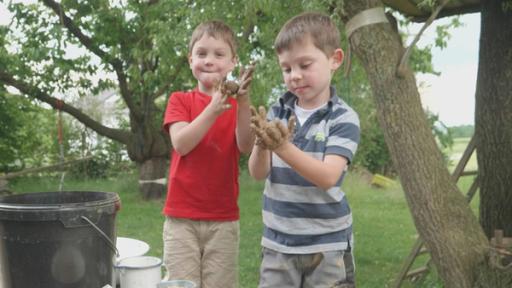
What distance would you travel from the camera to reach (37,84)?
368 inches

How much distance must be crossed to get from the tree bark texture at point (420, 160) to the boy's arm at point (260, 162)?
172 cm

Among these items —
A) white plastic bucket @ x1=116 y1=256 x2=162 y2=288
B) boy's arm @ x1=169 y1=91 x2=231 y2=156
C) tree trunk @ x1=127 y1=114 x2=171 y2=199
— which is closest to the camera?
white plastic bucket @ x1=116 y1=256 x2=162 y2=288

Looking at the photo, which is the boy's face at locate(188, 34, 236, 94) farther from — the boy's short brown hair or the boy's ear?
the boy's ear

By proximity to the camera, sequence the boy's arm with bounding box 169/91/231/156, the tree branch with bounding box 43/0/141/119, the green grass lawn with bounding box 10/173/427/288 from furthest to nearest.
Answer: the tree branch with bounding box 43/0/141/119, the green grass lawn with bounding box 10/173/427/288, the boy's arm with bounding box 169/91/231/156

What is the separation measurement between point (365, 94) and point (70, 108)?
6.07 meters

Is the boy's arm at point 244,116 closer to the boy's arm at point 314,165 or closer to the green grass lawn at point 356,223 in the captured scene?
the boy's arm at point 314,165

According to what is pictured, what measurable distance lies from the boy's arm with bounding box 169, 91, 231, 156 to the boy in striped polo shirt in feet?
0.66

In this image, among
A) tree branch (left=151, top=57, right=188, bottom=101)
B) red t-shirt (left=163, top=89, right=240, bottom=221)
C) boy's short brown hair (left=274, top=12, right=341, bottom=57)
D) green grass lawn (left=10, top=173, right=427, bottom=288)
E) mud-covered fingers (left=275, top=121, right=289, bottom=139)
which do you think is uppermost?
tree branch (left=151, top=57, right=188, bottom=101)

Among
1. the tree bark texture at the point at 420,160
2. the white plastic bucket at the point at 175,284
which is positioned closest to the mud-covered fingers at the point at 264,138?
the white plastic bucket at the point at 175,284

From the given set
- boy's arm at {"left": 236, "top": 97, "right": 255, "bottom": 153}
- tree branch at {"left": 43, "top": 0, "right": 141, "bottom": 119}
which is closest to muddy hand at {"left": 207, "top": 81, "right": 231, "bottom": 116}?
boy's arm at {"left": 236, "top": 97, "right": 255, "bottom": 153}

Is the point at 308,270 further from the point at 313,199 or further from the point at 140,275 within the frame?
the point at 140,275

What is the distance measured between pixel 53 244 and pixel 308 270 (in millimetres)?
819

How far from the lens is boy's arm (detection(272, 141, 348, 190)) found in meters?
1.72

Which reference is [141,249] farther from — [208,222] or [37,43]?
[37,43]
